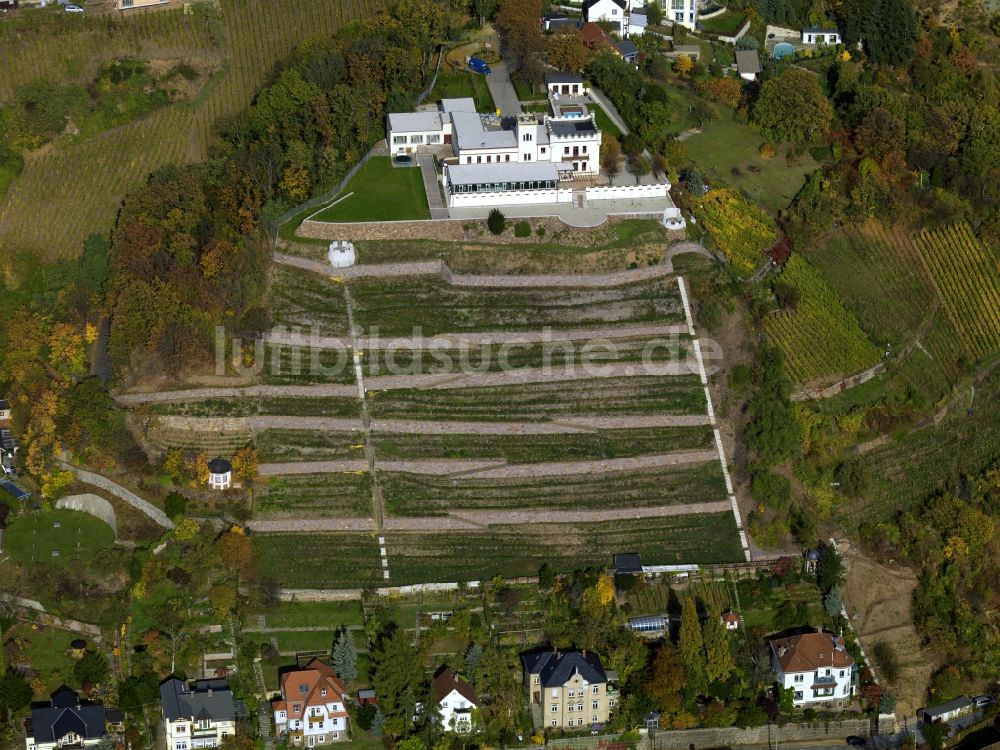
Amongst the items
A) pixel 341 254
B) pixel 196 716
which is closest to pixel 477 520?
pixel 196 716

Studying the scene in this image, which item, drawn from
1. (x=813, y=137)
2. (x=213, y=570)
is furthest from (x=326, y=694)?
(x=813, y=137)

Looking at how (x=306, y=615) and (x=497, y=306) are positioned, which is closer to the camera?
(x=306, y=615)

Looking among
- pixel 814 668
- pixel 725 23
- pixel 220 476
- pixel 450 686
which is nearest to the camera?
pixel 450 686

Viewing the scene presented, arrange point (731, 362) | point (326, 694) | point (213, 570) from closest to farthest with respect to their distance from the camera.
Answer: point (326, 694) < point (213, 570) < point (731, 362)

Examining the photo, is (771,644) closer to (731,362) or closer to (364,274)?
(731,362)

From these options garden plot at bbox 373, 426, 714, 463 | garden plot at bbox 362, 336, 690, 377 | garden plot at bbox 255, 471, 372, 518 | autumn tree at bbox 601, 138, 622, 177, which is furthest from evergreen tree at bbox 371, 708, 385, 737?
autumn tree at bbox 601, 138, 622, 177

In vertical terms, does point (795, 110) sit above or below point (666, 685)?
above

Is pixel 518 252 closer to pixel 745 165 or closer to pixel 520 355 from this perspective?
pixel 520 355
